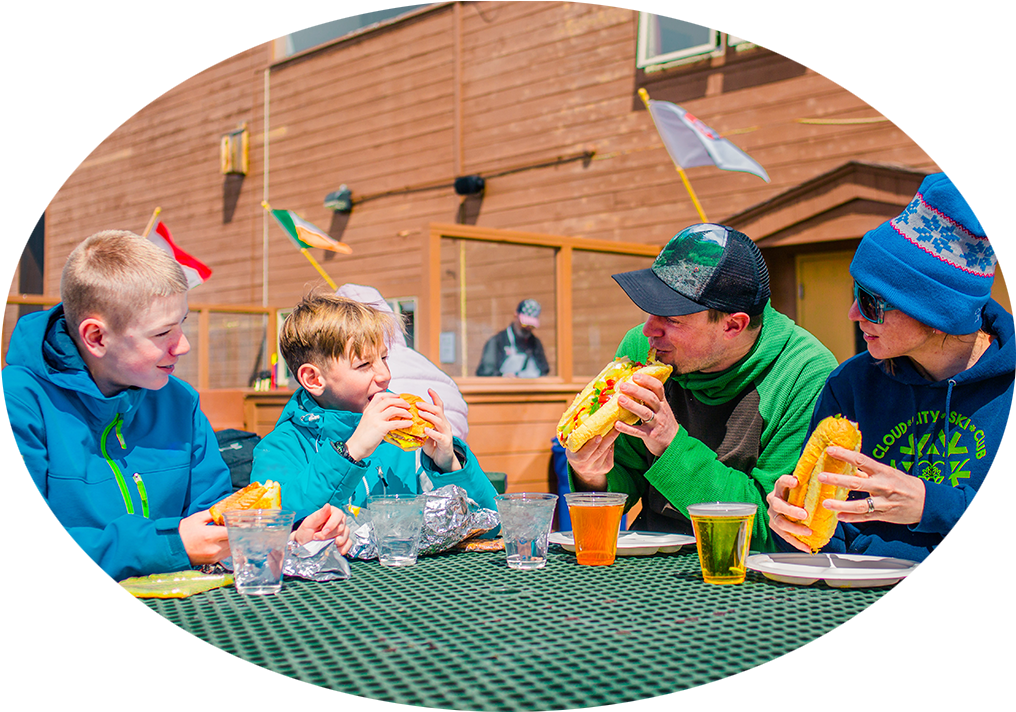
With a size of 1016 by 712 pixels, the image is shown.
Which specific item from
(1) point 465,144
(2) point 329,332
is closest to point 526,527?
(2) point 329,332

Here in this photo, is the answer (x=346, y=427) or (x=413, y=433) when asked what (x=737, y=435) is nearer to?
(x=413, y=433)

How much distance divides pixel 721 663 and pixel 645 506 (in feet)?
4.01

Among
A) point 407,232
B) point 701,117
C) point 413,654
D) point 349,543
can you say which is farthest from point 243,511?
point 407,232

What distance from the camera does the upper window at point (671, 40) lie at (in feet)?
21.2

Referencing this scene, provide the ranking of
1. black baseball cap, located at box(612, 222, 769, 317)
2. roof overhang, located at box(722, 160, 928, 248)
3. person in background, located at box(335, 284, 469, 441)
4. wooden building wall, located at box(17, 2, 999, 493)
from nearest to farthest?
black baseball cap, located at box(612, 222, 769, 317)
person in background, located at box(335, 284, 469, 441)
roof overhang, located at box(722, 160, 928, 248)
wooden building wall, located at box(17, 2, 999, 493)

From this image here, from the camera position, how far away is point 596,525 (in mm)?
1664

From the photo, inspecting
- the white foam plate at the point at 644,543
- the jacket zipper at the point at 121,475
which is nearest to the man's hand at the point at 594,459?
the white foam plate at the point at 644,543

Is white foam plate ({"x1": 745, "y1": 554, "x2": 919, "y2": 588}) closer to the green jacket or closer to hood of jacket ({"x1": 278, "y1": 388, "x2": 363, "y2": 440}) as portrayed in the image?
the green jacket

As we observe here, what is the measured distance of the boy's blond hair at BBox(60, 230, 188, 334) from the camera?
1.65 meters

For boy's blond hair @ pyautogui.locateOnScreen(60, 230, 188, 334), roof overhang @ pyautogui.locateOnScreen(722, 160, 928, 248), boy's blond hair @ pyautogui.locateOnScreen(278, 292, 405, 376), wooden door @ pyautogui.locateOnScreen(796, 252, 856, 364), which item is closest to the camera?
boy's blond hair @ pyautogui.locateOnScreen(60, 230, 188, 334)

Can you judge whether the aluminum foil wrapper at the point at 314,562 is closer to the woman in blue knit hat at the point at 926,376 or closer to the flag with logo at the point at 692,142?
the woman in blue knit hat at the point at 926,376

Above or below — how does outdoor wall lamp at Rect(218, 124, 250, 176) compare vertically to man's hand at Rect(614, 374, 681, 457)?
above

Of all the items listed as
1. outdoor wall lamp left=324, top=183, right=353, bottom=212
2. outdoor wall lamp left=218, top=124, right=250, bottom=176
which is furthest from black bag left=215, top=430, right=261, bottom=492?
outdoor wall lamp left=218, top=124, right=250, bottom=176

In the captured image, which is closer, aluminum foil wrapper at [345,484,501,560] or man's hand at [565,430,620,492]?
aluminum foil wrapper at [345,484,501,560]
